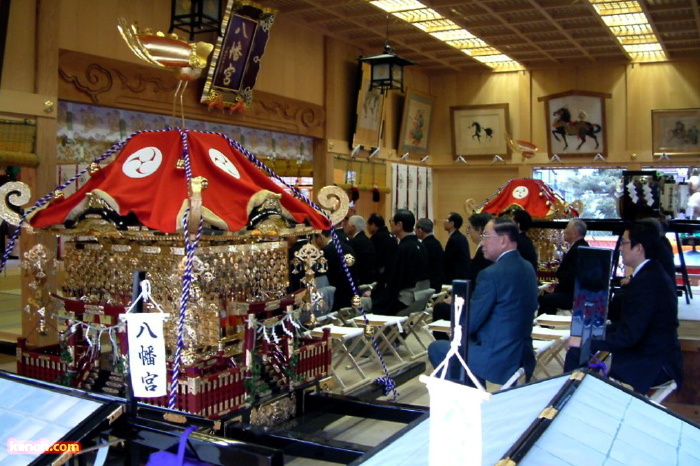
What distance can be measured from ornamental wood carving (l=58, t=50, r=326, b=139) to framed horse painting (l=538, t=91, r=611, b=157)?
5.91 metres

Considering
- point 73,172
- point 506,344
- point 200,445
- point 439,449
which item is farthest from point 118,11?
point 439,449

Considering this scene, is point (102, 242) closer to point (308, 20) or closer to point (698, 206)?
point (698, 206)

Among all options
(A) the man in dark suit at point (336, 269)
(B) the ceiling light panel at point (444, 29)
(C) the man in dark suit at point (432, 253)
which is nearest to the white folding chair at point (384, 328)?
(A) the man in dark suit at point (336, 269)

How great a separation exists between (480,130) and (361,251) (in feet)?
24.0

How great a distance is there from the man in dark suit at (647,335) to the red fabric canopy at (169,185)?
1.98 meters

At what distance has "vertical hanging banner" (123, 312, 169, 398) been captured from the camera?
2592 mm

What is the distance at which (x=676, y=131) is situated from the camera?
12.8 metres

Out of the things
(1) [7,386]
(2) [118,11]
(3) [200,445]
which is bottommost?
(3) [200,445]

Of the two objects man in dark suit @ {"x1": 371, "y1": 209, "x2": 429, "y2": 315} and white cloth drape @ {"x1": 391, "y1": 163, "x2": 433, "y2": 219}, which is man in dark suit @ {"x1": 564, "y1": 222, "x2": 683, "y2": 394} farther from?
white cloth drape @ {"x1": 391, "y1": 163, "x2": 433, "y2": 219}

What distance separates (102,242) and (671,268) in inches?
139

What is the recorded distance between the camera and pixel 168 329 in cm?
391

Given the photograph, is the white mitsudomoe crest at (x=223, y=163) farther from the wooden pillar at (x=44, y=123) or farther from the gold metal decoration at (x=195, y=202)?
the wooden pillar at (x=44, y=123)

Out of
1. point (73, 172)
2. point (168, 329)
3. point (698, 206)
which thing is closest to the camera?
point (168, 329)

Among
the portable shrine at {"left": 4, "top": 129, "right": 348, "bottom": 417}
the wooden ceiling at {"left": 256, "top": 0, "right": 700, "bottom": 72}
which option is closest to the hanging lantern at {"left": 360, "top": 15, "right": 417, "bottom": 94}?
the wooden ceiling at {"left": 256, "top": 0, "right": 700, "bottom": 72}
